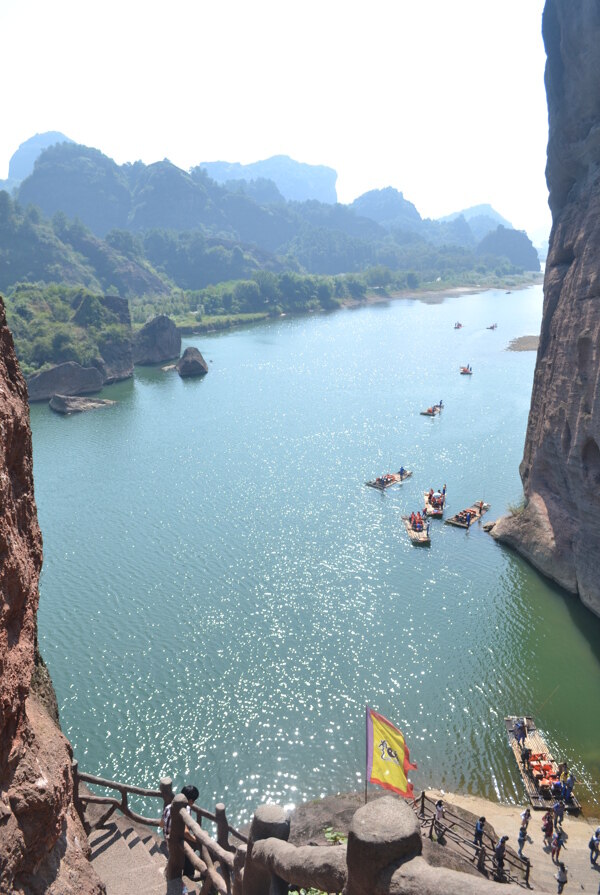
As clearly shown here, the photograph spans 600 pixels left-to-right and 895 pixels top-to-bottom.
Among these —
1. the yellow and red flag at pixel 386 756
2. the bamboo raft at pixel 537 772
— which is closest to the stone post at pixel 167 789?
the yellow and red flag at pixel 386 756

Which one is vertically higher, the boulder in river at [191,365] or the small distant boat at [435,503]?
the boulder in river at [191,365]

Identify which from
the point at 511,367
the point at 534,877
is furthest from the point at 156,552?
the point at 511,367

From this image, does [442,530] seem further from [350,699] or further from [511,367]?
[511,367]

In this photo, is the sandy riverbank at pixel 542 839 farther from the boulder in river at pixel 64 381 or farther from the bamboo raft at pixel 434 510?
the boulder in river at pixel 64 381

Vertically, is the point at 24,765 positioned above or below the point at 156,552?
above

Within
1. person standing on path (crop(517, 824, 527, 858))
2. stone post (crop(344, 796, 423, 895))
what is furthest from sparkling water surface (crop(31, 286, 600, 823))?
stone post (crop(344, 796, 423, 895))

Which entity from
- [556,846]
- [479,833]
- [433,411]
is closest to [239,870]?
[479,833]

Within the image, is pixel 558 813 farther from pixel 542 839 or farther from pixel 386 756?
pixel 386 756
